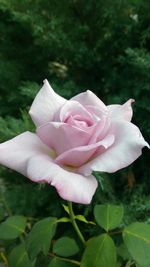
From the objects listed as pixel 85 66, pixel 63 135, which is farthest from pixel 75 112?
pixel 85 66

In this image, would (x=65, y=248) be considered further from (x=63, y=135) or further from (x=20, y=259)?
(x=63, y=135)

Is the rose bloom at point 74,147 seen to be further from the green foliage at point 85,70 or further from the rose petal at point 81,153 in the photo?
the green foliage at point 85,70

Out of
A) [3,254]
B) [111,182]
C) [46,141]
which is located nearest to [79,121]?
[46,141]

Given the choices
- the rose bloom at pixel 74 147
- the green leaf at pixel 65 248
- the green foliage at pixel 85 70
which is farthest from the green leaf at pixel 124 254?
the green foliage at pixel 85 70

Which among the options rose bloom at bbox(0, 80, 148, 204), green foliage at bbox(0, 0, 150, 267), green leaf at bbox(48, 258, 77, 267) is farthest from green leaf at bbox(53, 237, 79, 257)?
green foliage at bbox(0, 0, 150, 267)

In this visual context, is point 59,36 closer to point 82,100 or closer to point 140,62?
point 140,62

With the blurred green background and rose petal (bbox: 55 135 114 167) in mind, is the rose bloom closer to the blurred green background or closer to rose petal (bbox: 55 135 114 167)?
rose petal (bbox: 55 135 114 167)
